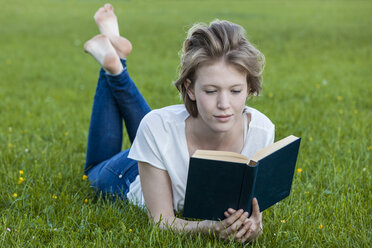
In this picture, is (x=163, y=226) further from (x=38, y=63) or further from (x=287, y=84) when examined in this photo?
(x=38, y=63)

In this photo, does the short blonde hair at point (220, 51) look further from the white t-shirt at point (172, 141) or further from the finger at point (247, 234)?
the finger at point (247, 234)

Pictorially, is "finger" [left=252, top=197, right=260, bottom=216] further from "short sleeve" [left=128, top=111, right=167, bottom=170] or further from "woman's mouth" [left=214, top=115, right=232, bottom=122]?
"short sleeve" [left=128, top=111, right=167, bottom=170]

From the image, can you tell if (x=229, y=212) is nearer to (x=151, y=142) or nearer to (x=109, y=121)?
(x=151, y=142)

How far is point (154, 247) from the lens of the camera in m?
2.54

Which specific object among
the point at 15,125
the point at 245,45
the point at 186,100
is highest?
the point at 245,45

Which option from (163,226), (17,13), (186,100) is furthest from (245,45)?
(17,13)

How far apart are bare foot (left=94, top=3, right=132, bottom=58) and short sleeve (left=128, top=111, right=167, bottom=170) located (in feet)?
3.83

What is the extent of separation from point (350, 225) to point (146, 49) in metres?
7.55

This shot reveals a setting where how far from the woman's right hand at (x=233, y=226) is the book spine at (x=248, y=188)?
0.11ft

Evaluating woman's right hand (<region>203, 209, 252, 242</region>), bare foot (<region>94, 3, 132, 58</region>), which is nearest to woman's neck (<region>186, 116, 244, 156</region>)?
woman's right hand (<region>203, 209, 252, 242</region>)

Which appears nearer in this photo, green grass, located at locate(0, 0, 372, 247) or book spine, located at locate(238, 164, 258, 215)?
book spine, located at locate(238, 164, 258, 215)

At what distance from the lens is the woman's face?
2.35 meters

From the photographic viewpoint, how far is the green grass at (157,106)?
108 inches

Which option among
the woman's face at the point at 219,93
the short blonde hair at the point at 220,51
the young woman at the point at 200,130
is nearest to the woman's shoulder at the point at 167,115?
the young woman at the point at 200,130
